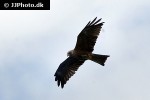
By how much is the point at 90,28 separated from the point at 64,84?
104 inches

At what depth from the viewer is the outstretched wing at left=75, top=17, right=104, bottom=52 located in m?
24.1

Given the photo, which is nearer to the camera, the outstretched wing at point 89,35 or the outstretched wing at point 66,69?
the outstretched wing at point 89,35

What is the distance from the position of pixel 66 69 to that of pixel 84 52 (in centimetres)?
144

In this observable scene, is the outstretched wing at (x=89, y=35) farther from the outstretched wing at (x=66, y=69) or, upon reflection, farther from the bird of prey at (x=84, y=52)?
the outstretched wing at (x=66, y=69)

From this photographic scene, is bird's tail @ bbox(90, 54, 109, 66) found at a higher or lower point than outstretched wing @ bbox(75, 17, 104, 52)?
lower

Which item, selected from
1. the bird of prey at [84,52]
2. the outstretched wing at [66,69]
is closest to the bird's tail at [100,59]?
the bird of prey at [84,52]

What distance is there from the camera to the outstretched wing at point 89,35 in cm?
2412

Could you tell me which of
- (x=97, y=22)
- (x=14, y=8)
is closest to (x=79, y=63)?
(x=97, y=22)

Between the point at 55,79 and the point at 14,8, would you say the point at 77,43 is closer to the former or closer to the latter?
the point at 55,79

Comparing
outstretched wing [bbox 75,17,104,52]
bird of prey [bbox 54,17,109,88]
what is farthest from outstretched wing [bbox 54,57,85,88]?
outstretched wing [bbox 75,17,104,52]

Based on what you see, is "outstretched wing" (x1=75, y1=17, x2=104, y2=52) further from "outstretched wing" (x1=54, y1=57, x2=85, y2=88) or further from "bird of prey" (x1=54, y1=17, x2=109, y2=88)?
"outstretched wing" (x1=54, y1=57, x2=85, y2=88)

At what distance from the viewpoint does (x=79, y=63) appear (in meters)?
25.2

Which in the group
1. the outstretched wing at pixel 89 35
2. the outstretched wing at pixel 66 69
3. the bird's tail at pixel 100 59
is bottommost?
the outstretched wing at pixel 66 69

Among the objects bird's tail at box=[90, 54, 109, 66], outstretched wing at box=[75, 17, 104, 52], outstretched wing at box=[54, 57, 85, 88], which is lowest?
outstretched wing at box=[54, 57, 85, 88]
